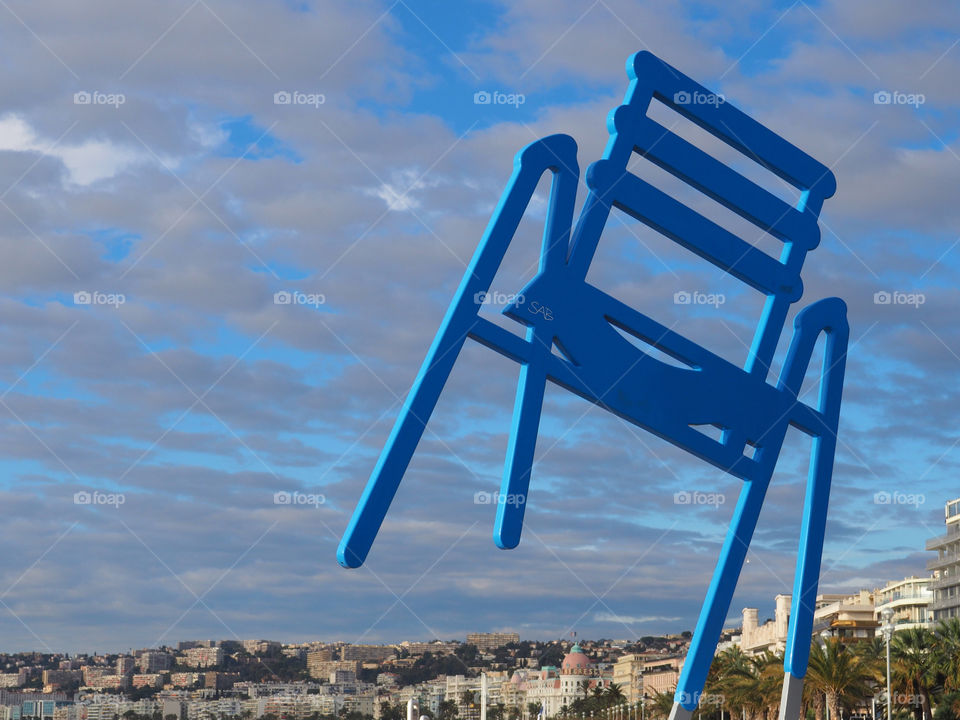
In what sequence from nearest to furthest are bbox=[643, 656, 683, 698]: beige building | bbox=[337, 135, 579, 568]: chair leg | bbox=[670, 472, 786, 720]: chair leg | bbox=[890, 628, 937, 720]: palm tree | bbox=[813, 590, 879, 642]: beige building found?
bbox=[337, 135, 579, 568]: chair leg
bbox=[670, 472, 786, 720]: chair leg
bbox=[890, 628, 937, 720]: palm tree
bbox=[813, 590, 879, 642]: beige building
bbox=[643, 656, 683, 698]: beige building

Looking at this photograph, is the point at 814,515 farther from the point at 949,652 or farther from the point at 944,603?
the point at 944,603

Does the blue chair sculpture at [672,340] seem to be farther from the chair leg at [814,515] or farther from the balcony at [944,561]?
the balcony at [944,561]

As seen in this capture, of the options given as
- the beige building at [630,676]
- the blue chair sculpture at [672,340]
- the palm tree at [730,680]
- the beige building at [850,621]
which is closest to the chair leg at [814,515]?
the blue chair sculpture at [672,340]

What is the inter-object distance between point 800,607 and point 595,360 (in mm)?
4709

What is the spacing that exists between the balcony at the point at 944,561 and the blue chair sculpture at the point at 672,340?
285 feet

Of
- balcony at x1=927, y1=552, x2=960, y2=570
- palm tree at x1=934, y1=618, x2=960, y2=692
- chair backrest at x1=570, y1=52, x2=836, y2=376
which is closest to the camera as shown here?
chair backrest at x1=570, y1=52, x2=836, y2=376

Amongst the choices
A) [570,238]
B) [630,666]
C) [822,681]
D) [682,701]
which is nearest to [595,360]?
[570,238]

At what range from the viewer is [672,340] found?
1395 cm

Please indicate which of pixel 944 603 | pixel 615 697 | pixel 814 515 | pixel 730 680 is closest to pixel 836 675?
pixel 730 680

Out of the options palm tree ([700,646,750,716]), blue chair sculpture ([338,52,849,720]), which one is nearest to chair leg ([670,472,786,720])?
blue chair sculpture ([338,52,849,720])

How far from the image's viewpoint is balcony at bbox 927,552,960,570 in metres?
96.1

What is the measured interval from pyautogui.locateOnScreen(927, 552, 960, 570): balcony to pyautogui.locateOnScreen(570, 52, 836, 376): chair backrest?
87368mm

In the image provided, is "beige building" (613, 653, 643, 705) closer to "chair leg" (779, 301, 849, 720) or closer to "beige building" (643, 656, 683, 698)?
"beige building" (643, 656, 683, 698)

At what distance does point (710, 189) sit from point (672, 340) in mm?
1959
